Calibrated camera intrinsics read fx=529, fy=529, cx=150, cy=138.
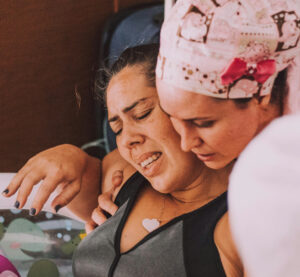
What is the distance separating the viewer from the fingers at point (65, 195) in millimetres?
688

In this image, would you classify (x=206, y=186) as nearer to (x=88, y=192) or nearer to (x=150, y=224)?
(x=150, y=224)

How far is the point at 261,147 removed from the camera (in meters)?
0.31

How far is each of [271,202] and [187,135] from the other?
0.22 metres

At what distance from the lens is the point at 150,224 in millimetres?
592

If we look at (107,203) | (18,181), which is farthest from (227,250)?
(18,181)

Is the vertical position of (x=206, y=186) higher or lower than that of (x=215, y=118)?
lower

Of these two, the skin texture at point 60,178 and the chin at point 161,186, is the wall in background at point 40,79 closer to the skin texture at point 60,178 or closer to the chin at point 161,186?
the skin texture at point 60,178

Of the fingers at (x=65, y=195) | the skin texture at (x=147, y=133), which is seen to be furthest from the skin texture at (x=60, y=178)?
the skin texture at (x=147, y=133)

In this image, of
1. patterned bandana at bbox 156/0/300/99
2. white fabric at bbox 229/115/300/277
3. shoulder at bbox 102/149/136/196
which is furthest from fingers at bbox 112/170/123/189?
white fabric at bbox 229/115/300/277

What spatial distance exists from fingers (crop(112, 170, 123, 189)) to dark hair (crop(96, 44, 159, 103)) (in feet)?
0.34

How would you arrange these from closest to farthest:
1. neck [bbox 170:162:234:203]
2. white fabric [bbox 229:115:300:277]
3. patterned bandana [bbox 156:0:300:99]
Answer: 1. white fabric [bbox 229:115:300:277]
2. patterned bandana [bbox 156:0:300:99]
3. neck [bbox 170:162:234:203]

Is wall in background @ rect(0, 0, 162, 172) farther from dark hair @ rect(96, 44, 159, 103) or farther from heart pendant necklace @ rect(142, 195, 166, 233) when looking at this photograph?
heart pendant necklace @ rect(142, 195, 166, 233)

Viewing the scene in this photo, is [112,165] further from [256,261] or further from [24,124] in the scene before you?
[256,261]

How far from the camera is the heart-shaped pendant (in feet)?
1.93
